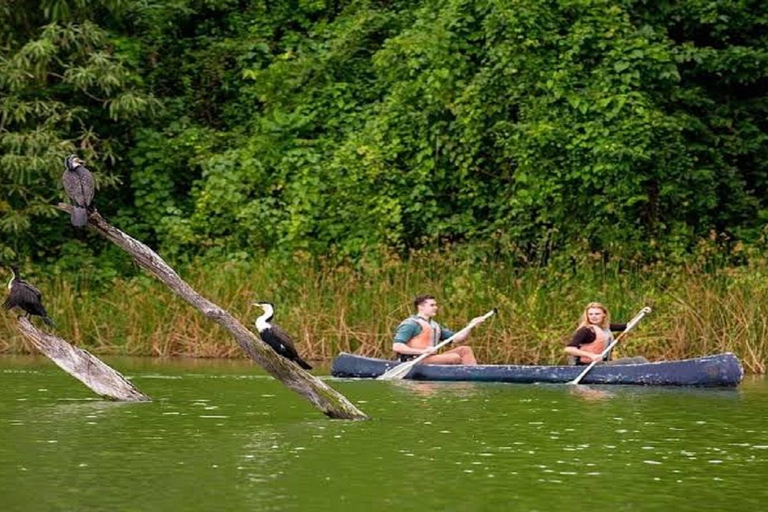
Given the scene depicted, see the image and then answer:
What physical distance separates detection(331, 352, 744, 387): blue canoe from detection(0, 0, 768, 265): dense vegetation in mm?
4999

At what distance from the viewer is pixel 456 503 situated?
28.8 ft

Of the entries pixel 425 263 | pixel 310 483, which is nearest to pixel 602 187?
pixel 425 263

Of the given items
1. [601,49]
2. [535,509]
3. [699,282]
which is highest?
[601,49]

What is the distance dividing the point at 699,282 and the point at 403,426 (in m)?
7.74

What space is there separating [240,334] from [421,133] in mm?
12376

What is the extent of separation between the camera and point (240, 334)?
12.6 meters

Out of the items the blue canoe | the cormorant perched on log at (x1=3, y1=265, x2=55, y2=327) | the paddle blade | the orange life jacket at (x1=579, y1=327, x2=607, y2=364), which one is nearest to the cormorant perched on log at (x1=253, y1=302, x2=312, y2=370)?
the blue canoe

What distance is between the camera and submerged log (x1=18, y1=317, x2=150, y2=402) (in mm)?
14656

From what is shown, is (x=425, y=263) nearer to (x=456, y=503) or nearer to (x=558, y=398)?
(x=558, y=398)

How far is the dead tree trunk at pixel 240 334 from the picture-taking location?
40.8ft

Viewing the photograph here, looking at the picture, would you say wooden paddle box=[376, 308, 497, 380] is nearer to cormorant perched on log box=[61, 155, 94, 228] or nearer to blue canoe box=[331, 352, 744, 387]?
blue canoe box=[331, 352, 744, 387]

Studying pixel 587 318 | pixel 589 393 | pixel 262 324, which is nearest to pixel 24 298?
pixel 262 324

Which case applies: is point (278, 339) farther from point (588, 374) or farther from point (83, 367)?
point (588, 374)

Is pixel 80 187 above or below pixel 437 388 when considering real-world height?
above
